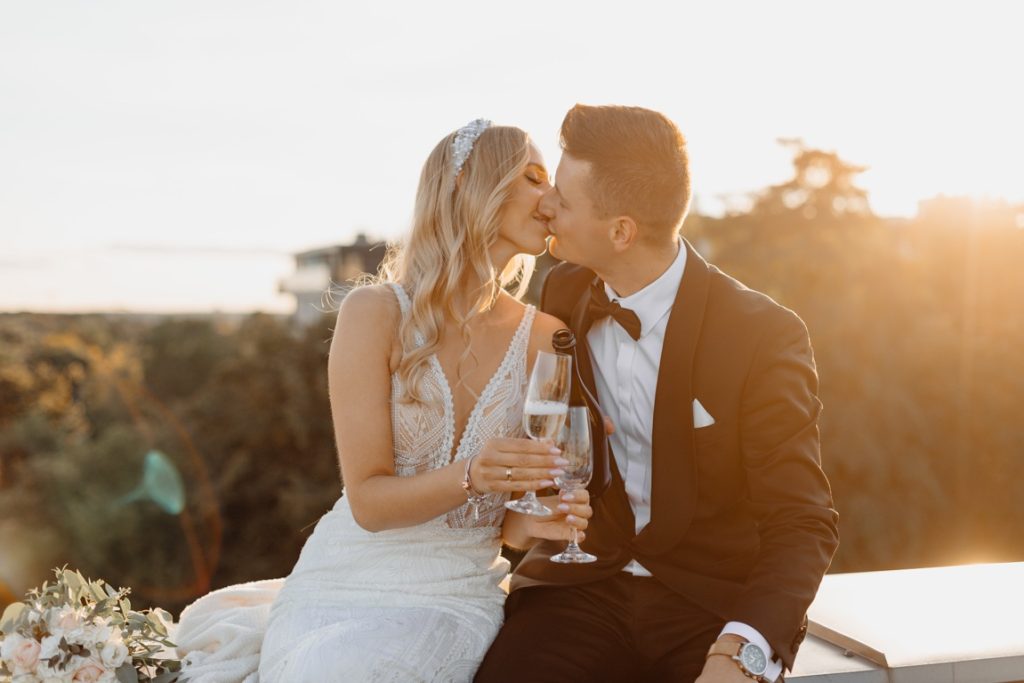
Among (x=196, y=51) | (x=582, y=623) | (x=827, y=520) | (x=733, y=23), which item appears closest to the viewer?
(x=827, y=520)

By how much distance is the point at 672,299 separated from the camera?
3.39 m

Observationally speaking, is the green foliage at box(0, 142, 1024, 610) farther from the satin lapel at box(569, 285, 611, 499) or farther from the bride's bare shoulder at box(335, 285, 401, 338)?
the bride's bare shoulder at box(335, 285, 401, 338)

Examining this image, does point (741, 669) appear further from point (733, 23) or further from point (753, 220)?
point (753, 220)

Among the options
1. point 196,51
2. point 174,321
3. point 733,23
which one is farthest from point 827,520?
point 174,321

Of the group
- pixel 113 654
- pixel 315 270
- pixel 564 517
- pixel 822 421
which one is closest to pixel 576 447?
pixel 564 517

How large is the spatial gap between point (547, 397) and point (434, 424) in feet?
2.22

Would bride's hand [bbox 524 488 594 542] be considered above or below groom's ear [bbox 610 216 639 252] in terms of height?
below

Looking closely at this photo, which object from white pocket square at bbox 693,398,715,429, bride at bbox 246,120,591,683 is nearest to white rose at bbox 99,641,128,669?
bride at bbox 246,120,591,683

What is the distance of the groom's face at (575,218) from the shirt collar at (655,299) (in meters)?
0.17

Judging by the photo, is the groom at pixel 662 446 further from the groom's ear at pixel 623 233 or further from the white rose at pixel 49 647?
the white rose at pixel 49 647

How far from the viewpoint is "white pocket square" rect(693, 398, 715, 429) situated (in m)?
3.18

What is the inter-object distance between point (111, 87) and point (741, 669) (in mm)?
33739

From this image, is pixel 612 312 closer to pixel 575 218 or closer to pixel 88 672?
pixel 575 218

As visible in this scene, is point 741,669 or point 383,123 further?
point 383,123
